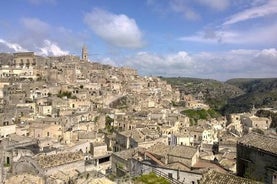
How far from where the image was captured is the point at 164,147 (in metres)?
33.8

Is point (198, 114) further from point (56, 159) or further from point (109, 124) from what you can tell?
point (56, 159)

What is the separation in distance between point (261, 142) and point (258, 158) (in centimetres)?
96

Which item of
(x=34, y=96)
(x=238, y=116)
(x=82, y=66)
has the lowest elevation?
(x=238, y=116)

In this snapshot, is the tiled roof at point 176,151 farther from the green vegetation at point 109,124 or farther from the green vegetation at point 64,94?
the green vegetation at point 64,94

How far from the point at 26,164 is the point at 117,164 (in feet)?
28.7

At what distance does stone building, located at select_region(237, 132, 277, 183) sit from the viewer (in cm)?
1930

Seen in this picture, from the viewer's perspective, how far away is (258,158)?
20.2 m

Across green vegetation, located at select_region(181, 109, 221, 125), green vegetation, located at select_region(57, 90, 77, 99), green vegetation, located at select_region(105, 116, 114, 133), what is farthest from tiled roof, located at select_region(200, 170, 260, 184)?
green vegetation, located at select_region(181, 109, 221, 125)

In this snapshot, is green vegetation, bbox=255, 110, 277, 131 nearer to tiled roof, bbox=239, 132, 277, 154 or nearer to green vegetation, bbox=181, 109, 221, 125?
green vegetation, bbox=181, 109, 221, 125

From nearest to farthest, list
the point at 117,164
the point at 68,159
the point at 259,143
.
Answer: the point at 259,143 < the point at 68,159 < the point at 117,164

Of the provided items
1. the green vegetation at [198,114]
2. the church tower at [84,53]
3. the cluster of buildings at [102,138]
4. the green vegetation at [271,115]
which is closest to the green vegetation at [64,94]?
the cluster of buildings at [102,138]

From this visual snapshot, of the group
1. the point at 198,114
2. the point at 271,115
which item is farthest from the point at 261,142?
the point at 271,115

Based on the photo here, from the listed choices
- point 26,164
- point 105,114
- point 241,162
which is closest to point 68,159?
point 26,164

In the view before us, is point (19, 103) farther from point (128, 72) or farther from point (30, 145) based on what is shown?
point (128, 72)
